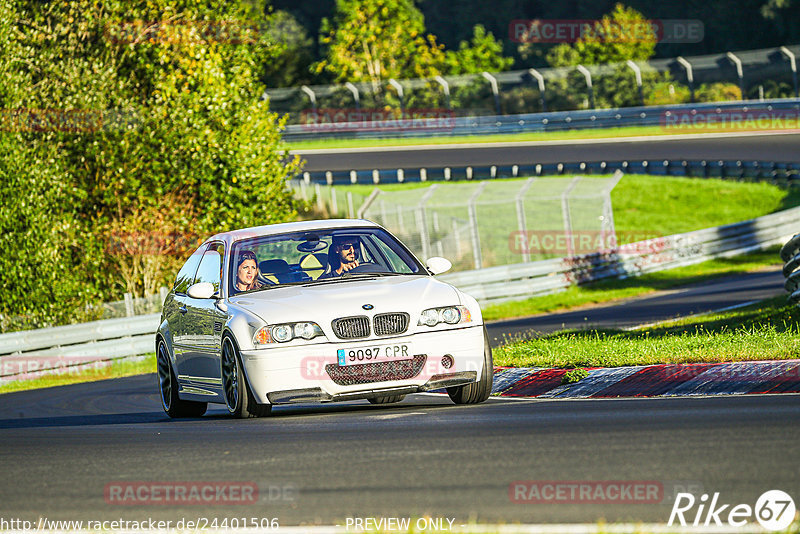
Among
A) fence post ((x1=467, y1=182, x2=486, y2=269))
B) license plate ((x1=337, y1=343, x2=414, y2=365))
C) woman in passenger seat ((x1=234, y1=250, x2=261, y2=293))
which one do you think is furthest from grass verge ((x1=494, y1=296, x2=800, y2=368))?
fence post ((x1=467, y1=182, x2=486, y2=269))

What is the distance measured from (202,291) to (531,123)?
44.0 m

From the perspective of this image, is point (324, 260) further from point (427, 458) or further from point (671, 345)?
point (427, 458)

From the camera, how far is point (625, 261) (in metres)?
30.9

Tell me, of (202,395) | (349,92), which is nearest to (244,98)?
(202,395)

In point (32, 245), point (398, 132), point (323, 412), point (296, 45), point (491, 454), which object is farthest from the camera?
Result: point (296, 45)

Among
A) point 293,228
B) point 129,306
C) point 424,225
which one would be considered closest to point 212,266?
point 293,228

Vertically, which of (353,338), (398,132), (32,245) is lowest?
(398,132)

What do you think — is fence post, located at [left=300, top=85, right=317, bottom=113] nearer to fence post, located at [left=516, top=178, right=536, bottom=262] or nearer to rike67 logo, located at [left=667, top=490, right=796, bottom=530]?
fence post, located at [left=516, top=178, right=536, bottom=262]

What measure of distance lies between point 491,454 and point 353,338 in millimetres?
2693

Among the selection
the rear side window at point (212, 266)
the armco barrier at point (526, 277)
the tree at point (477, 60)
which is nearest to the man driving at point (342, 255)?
the rear side window at point (212, 266)

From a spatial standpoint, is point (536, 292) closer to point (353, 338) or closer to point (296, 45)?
point (353, 338)

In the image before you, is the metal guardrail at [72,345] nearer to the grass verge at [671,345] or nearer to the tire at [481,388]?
the grass verge at [671,345]

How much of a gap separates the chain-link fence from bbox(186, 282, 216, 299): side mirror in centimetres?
1536

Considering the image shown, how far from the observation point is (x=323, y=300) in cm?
963
